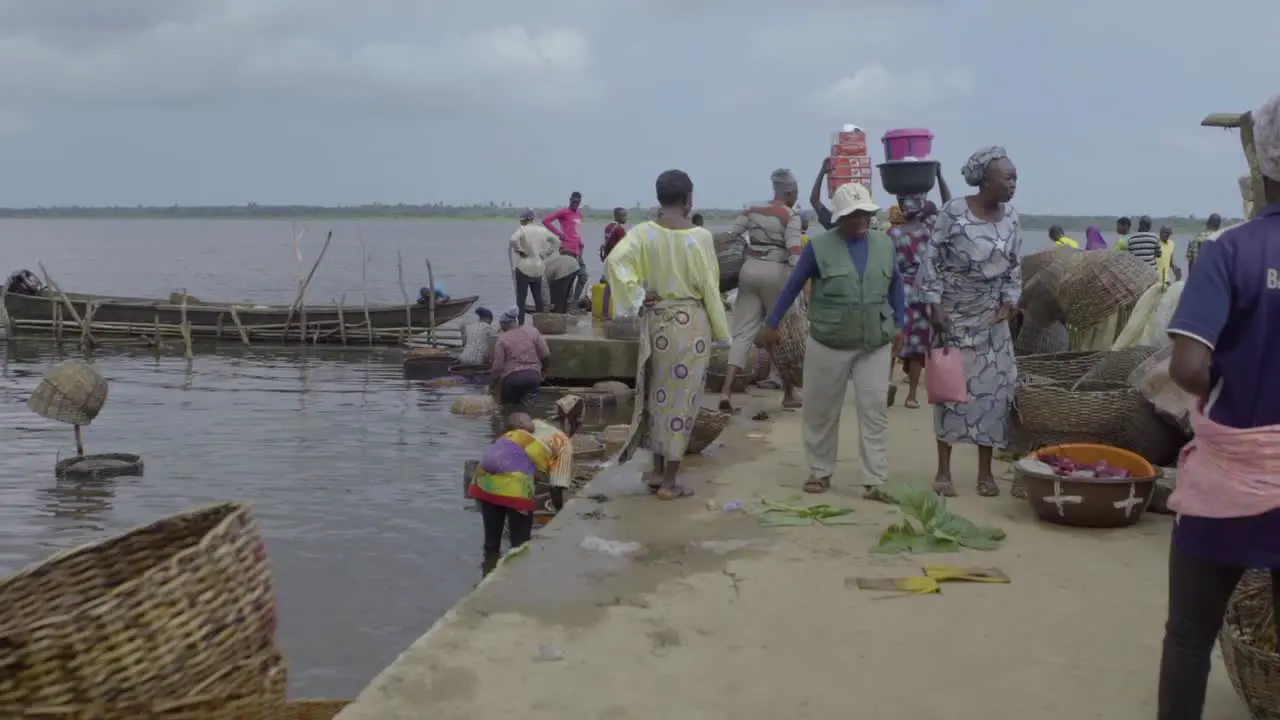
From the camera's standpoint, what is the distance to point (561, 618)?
14.5 ft

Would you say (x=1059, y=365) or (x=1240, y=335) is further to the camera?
(x=1059, y=365)

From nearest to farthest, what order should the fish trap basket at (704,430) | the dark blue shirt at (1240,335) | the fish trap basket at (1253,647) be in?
the dark blue shirt at (1240,335) → the fish trap basket at (1253,647) → the fish trap basket at (704,430)

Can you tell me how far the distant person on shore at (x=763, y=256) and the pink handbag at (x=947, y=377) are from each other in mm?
2954

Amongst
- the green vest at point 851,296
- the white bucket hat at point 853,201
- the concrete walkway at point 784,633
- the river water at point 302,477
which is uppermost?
the white bucket hat at point 853,201

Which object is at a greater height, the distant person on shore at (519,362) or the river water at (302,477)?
the distant person on shore at (519,362)

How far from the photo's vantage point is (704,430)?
297 inches

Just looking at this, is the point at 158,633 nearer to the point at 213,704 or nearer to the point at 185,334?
the point at 213,704

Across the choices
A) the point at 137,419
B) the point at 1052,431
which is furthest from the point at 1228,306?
the point at 137,419

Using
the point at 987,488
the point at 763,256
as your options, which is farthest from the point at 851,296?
the point at 763,256

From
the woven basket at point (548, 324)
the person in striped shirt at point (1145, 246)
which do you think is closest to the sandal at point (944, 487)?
the person in striped shirt at point (1145, 246)

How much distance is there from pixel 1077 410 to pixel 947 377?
952 millimetres

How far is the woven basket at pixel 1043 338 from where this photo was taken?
1035cm

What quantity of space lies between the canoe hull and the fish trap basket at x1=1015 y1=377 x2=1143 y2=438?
17789 millimetres

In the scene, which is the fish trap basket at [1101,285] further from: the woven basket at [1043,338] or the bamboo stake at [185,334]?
the bamboo stake at [185,334]
